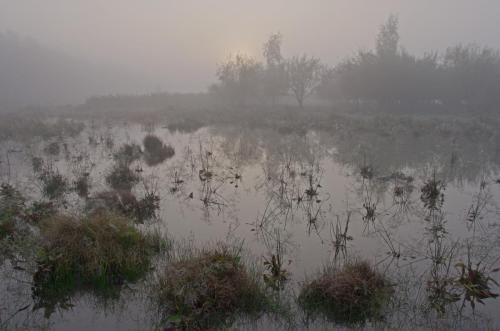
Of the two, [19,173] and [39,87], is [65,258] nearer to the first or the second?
[19,173]

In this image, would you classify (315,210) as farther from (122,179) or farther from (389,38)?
(389,38)

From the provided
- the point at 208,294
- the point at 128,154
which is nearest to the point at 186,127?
the point at 128,154

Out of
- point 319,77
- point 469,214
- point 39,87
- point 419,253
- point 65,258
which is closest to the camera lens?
point 65,258

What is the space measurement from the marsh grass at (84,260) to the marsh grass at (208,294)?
2.28 ft

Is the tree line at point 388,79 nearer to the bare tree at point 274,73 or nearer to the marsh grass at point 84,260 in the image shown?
the bare tree at point 274,73

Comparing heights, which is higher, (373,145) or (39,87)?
(39,87)

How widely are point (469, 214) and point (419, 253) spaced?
262 cm

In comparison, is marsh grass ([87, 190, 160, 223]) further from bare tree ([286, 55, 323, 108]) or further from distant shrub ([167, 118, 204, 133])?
bare tree ([286, 55, 323, 108])

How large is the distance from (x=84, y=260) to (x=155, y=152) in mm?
9468

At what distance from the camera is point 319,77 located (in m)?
47.8

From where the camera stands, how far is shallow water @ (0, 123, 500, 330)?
448cm

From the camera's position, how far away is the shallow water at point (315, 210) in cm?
448

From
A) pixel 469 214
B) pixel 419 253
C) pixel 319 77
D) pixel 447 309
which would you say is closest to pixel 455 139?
pixel 469 214

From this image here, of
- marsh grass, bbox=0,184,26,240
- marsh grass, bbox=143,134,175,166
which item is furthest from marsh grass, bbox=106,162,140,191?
marsh grass, bbox=0,184,26,240
